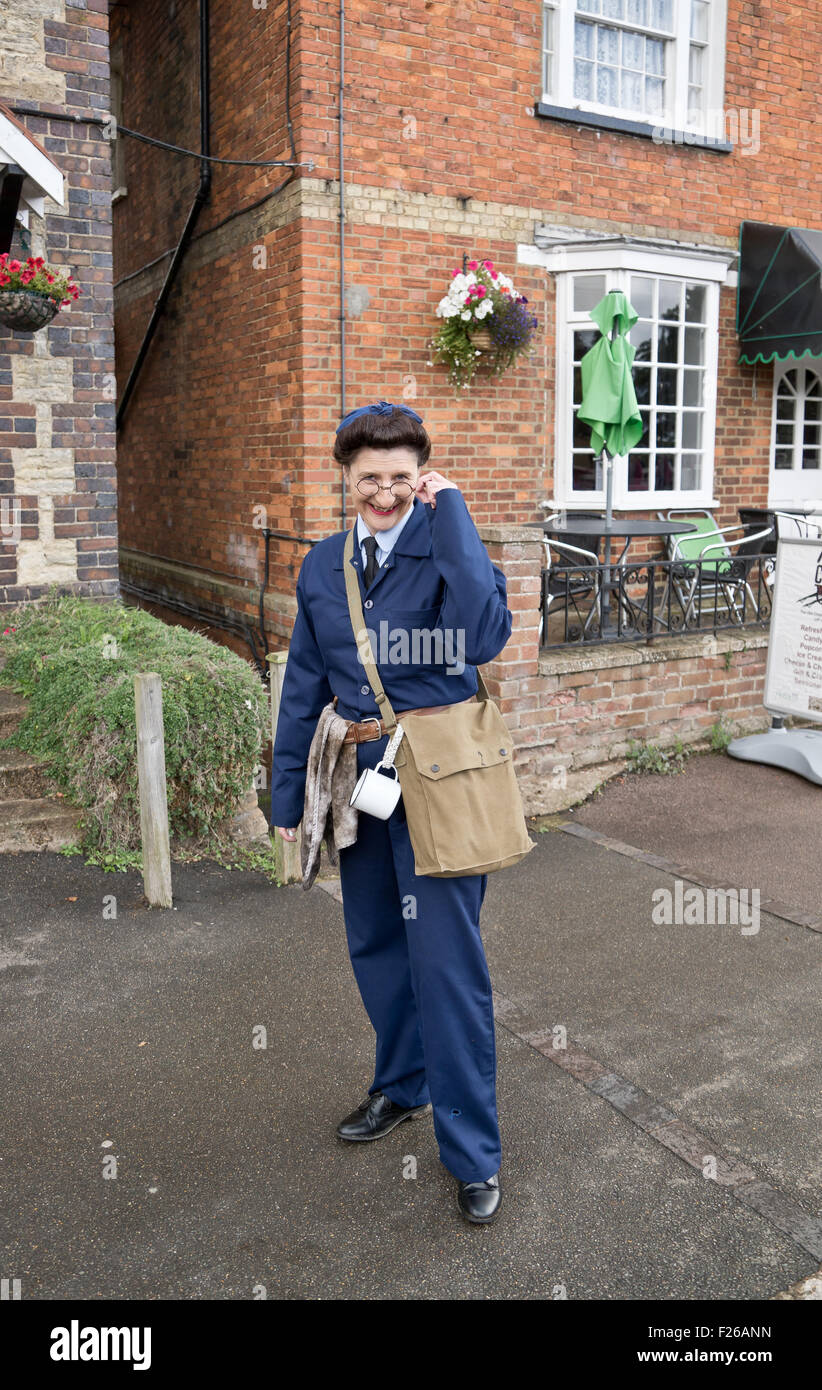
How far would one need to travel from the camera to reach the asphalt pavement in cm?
281

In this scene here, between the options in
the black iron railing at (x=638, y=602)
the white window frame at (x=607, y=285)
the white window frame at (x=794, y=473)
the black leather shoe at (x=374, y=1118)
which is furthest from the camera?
the white window frame at (x=794, y=473)

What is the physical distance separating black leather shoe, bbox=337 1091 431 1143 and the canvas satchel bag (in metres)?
0.94

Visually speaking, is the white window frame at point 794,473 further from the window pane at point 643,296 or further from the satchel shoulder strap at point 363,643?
the satchel shoulder strap at point 363,643

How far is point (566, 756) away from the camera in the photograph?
690 cm

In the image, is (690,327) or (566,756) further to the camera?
(690,327)

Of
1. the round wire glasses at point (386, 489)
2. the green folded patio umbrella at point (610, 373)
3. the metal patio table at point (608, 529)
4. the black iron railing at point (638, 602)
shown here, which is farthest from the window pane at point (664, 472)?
the round wire glasses at point (386, 489)

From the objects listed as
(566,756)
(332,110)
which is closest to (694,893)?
(566,756)

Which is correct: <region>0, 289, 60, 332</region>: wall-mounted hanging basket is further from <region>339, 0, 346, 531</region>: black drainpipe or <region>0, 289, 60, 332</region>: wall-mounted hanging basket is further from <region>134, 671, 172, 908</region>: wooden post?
<region>134, 671, 172, 908</region>: wooden post

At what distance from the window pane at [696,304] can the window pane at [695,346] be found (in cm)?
9

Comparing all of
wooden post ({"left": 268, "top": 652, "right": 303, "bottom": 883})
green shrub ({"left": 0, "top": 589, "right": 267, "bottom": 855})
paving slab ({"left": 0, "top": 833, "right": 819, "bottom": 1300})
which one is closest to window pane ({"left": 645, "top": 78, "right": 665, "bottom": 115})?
green shrub ({"left": 0, "top": 589, "right": 267, "bottom": 855})

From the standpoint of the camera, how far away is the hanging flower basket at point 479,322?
8219 millimetres

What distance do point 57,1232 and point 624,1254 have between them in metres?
1.45

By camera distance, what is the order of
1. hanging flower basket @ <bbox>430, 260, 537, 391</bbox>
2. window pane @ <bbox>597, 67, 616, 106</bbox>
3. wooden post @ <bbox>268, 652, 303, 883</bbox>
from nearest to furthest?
wooden post @ <bbox>268, 652, 303, 883</bbox>, hanging flower basket @ <bbox>430, 260, 537, 391</bbox>, window pane @ <bbox>597, 67, 616, 106</bbox>

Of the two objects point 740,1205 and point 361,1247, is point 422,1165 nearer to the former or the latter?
point 361,1247
